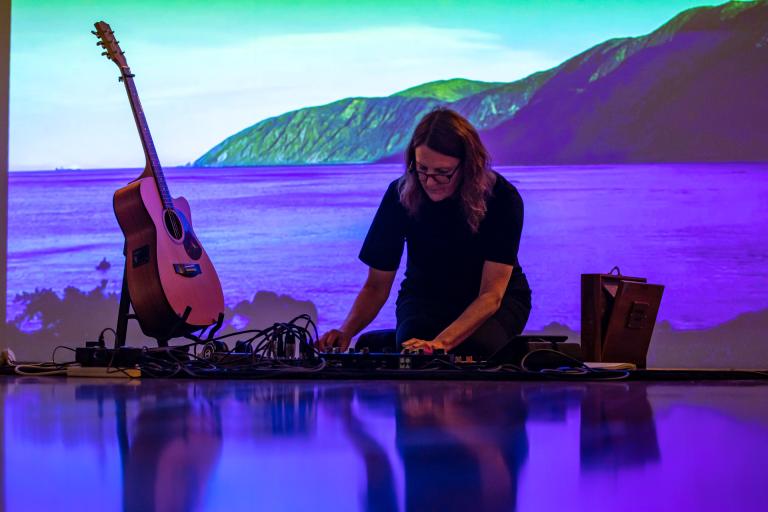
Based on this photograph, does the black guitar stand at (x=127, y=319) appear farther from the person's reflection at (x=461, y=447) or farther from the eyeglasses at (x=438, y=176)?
the person's reflection at (x=461, y=447)

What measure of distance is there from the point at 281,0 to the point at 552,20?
3.79 feet

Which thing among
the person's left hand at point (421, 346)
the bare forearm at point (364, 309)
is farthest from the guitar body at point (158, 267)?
the person's left hand at point (421, 346)

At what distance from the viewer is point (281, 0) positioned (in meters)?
4.50

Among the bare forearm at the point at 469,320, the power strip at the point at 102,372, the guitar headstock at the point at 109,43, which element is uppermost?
the guitar headstock at the point at 109,43

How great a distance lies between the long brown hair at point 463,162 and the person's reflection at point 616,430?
91 cm

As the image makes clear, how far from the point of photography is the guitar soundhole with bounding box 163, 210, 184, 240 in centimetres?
344

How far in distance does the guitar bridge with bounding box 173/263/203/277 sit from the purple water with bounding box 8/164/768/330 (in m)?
0.84

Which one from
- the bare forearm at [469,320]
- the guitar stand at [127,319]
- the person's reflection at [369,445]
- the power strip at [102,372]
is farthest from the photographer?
the guitar stand at [127,319]

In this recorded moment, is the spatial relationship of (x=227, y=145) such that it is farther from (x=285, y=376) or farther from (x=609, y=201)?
(x=285, y=376)

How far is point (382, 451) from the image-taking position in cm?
117

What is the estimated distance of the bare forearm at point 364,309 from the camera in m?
2.92

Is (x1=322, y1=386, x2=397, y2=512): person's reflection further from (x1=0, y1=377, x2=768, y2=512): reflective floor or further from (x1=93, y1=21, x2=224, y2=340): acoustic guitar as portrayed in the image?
(x1=93, y1=21, x2=224, y2=340): acoustic guitar

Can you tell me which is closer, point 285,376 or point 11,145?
point 285,376

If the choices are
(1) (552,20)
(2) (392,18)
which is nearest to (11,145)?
(2) (392,18)
